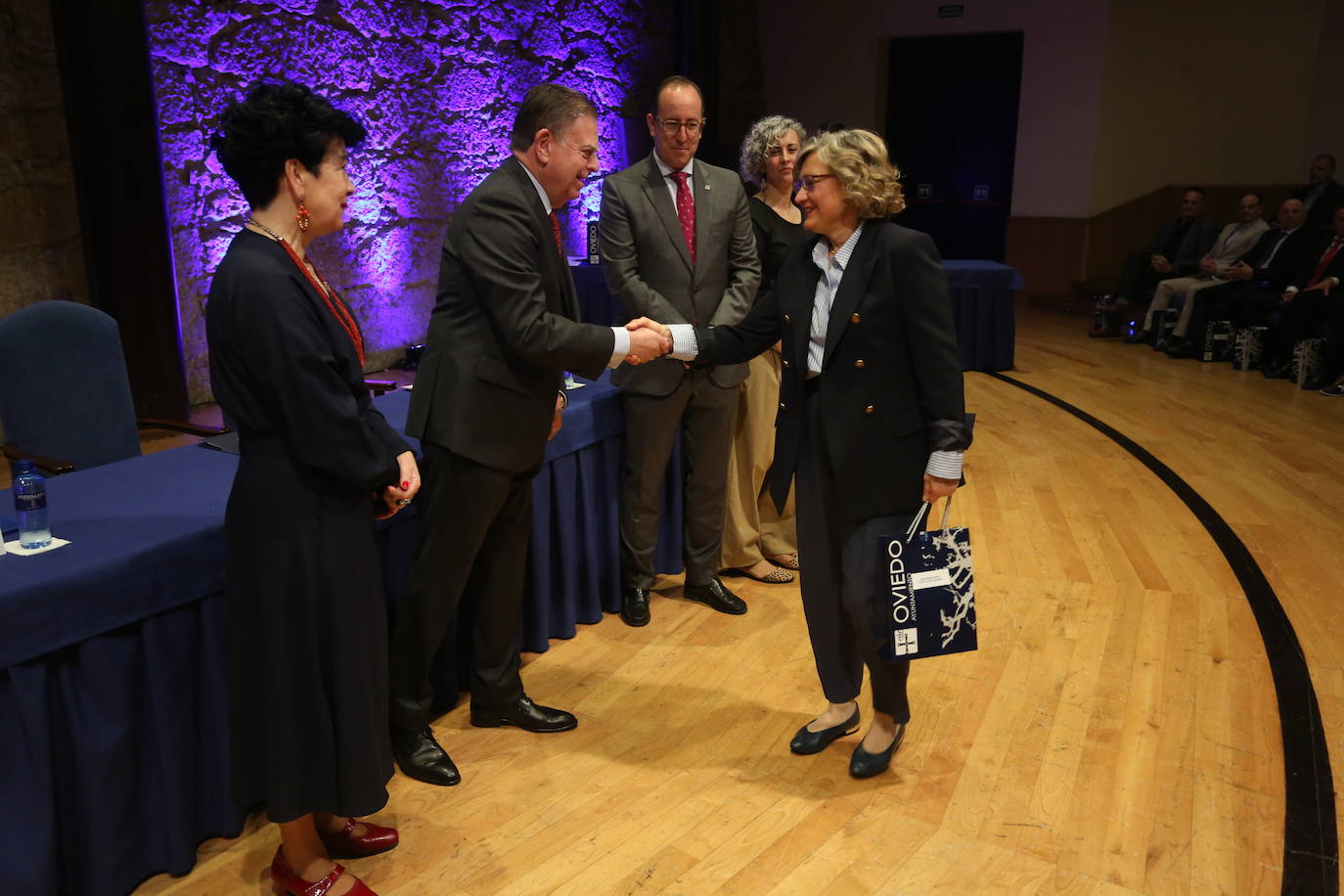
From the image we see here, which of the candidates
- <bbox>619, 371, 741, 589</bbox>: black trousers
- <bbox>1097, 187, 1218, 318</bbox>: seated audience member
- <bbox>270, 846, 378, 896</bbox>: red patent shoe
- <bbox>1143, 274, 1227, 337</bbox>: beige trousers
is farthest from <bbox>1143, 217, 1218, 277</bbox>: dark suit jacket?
<bbox>270, 846, 378, 896</bbox>: red patent shoe

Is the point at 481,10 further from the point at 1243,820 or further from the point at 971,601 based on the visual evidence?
the point at 1243,820

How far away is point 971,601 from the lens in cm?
269

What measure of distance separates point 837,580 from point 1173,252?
798cm

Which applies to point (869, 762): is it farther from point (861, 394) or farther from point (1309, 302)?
point (1309, 302)

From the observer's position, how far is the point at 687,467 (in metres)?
3.97

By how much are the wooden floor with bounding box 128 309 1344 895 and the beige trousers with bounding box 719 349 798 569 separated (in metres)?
0.21

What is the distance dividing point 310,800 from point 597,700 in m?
1.16

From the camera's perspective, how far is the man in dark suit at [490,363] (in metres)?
2.64

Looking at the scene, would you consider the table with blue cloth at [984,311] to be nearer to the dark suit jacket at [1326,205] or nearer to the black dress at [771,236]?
the dark suit jacket at [1326,205]

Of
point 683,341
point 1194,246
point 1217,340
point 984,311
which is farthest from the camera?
point 1194,246

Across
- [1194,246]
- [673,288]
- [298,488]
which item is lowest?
[298,488]

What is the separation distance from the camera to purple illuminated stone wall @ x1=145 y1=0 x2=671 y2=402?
20.5 feet

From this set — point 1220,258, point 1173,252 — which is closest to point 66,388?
point 1220,258

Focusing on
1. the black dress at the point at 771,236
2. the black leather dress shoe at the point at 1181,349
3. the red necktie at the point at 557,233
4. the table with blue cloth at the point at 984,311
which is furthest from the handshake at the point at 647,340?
the black leather dress shoe at the point at 1181,349
